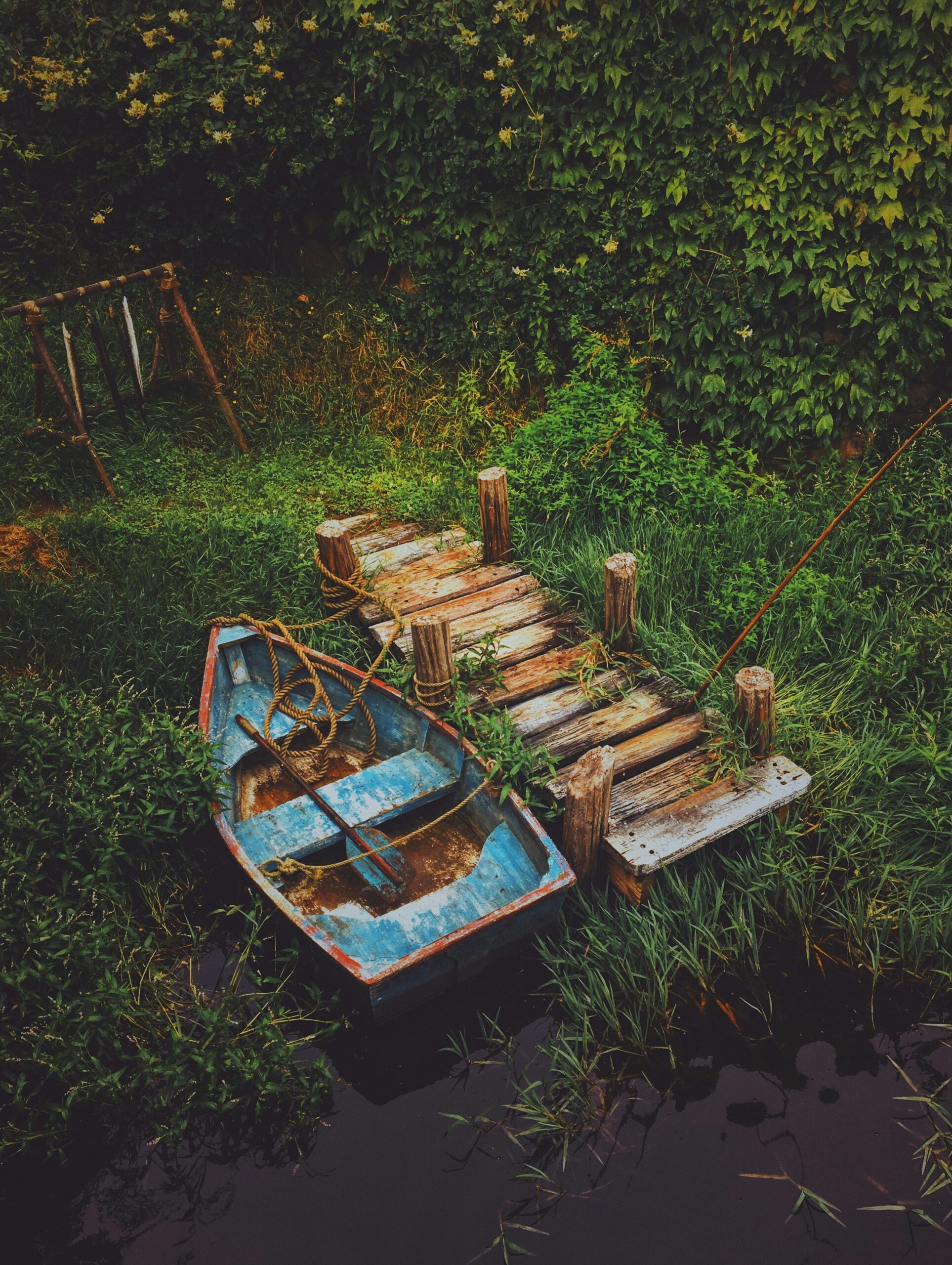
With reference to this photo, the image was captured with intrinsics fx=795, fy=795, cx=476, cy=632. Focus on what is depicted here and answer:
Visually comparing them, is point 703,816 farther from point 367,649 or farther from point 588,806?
point 367,649

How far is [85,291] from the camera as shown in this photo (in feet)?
17.5

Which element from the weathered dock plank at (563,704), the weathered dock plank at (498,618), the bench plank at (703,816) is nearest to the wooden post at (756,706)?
the bench plank at (703,816)

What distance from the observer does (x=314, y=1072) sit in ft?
10.8

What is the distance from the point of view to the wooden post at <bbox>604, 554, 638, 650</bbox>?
411cm

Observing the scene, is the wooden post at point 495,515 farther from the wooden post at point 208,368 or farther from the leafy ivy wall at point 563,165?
the wooden post at point 208,368

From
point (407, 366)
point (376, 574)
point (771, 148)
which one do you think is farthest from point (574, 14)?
point (376, 574)

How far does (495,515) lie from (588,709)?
4.74 feet

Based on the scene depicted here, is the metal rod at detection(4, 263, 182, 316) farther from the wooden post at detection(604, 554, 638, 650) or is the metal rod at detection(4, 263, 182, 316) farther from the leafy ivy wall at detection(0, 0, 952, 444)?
the wooden post at detection(604, 554, 638, 650)

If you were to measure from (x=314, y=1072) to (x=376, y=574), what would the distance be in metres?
2.87

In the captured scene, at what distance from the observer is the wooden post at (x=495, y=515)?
475cm

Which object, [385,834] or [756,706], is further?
[385,834]

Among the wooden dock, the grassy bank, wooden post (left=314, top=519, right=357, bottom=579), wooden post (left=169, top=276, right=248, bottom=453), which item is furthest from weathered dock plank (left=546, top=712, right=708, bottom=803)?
wooden post (left=169, top=276, right=248, bottom=453)

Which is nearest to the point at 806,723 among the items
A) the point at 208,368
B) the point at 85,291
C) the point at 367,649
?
the point at 367,649

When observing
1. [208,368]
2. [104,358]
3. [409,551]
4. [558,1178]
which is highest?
[104,358]
